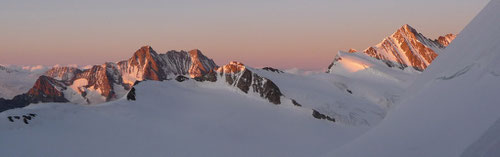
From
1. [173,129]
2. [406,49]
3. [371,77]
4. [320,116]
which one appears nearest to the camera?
[173,129]

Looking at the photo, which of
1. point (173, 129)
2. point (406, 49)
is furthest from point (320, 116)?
point (406, 49)

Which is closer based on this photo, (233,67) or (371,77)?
(233,67)

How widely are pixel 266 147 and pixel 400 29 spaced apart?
557ft

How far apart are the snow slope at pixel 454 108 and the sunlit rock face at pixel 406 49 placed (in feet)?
558

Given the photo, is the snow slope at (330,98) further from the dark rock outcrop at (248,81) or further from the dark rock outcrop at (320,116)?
the dark rock outcrop at (248,81)

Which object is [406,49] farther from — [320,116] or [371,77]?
[320,116]

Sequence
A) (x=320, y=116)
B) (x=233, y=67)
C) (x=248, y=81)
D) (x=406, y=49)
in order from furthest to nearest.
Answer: (x=406, y=49) → (x=233, y=67) → (x=248, y=81) → (x=320, y=116)

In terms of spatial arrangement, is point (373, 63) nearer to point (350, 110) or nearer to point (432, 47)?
point (350, 110)

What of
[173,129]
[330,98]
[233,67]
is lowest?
[173,129]

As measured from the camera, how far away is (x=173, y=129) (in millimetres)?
56625

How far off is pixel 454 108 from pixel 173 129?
170 feet

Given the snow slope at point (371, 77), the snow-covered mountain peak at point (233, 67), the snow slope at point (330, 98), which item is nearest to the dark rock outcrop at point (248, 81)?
the snow-covered mountain peak at point (233, 67)

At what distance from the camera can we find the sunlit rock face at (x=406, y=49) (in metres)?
174

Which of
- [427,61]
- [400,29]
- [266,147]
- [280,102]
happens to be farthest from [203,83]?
[400,29]
